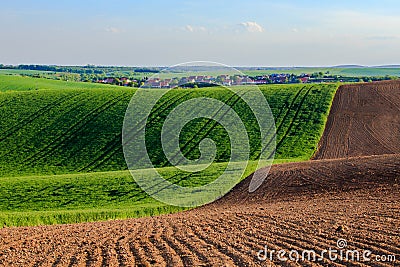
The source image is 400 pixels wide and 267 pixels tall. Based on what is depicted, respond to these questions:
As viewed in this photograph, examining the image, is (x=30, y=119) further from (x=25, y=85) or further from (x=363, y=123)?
(x=25, y=85)

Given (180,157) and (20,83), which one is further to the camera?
(20,83)

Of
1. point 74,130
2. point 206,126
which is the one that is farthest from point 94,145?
point 206,126

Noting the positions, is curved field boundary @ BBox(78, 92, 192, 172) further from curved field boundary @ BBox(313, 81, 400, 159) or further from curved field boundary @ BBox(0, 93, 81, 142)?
curved field boundary @ BBox(313, 81, 400, 159)

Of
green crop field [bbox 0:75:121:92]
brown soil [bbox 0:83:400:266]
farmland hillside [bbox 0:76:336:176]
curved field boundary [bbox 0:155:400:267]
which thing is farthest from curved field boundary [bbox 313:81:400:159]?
green crop field [bbox 0:75:121:92]

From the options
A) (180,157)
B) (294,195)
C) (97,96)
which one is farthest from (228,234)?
(97,96)

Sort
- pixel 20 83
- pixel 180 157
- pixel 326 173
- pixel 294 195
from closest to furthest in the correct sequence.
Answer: pixel 294 195 → pixel 326 173 → pixel 180 157 → pixel 20 83

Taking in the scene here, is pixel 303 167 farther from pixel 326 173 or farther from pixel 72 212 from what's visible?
pixel 72 212

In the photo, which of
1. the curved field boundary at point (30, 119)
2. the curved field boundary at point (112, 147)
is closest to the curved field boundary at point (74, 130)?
the curved field boundary at point (112, 147)

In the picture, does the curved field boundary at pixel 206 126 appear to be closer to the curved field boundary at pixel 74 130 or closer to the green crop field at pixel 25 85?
the curved field boundary at pixel 74 130
